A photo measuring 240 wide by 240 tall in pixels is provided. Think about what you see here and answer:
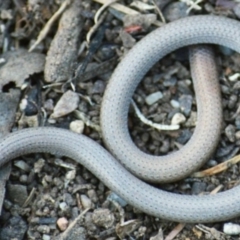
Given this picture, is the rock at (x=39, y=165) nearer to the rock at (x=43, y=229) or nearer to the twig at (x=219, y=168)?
the rock at (x=43, y=229)

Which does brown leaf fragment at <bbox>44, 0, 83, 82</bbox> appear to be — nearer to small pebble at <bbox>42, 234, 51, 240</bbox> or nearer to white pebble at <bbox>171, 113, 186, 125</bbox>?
white pebble at <bbox>171, 113, 186, 125</bbox>

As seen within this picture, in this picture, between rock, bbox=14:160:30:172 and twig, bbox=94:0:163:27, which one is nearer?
rock, bbox=14:160:30:172

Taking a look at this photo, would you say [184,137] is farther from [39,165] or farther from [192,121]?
[39,165]

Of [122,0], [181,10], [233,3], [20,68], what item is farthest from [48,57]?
[233,3]

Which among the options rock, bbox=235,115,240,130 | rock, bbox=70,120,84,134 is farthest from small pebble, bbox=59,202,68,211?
rock, bbox=235,115,240,130

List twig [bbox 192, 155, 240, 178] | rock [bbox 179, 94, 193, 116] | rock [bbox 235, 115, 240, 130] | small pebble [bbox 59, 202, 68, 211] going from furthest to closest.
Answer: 1. rock [bbox 179, 94, 193, 116]
2. rock [bbox 235, 115, 240, 130]
3. twig [bbox 192, 155, 240, 178]
4. small pebble [bbox 59, 202, 68, 211]

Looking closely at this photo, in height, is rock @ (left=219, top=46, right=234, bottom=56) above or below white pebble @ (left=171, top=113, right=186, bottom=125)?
above

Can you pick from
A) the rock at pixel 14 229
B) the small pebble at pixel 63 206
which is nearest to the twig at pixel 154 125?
the small pebble at pixel 63 206

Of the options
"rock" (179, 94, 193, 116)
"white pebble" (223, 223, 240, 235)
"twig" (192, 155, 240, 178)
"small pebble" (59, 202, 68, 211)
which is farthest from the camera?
"rock" (179, 94, 193, 116)
